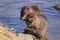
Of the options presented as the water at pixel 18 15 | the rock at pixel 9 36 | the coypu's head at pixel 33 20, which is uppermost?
the coypu's head at pixel 33 20

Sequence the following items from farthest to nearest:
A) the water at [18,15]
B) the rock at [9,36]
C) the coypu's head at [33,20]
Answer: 1. the water at [18,15]
2. the coypu's head at [33,20]
3. the rock at [9,36]

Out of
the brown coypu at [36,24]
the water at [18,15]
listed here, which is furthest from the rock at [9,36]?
the water at [18,15]

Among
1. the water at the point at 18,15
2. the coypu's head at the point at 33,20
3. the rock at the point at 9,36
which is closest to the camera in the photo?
the rock at the point at 9,36

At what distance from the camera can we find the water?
16.8ft

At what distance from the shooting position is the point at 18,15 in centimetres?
590

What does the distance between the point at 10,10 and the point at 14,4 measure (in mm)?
357

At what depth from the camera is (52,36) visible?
4.85m

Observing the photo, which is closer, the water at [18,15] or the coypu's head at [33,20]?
the coypu's head at [33,20]

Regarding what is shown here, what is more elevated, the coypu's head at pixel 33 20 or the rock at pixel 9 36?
the coypu's head at pixel 33 20

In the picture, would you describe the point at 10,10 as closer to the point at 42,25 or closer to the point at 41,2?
the point at 41,2

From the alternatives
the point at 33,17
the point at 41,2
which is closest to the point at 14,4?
the point at 41,2

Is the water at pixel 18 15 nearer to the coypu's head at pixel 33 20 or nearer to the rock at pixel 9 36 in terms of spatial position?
the coypu's head at pixel 33 20

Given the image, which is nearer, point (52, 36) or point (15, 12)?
point (52, 36)

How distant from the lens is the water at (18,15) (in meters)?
5.12
